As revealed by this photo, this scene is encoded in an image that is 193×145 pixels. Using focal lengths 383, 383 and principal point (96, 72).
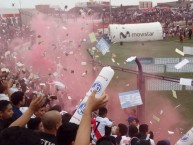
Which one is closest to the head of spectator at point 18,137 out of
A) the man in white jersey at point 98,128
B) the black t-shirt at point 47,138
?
the black t-shirt at point 47,138

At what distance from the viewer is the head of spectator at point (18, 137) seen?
2.33 m

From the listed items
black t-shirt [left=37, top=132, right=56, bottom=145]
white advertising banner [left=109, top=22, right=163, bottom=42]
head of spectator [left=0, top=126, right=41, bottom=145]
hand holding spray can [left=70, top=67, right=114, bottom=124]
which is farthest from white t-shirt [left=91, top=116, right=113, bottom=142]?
white advertising banner [left=109, top=22, right=163, bottom=42]

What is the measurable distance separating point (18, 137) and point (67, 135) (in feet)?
3.77

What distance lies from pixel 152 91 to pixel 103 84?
322 inches

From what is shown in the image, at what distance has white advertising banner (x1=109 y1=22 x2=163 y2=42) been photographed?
35.3 metres

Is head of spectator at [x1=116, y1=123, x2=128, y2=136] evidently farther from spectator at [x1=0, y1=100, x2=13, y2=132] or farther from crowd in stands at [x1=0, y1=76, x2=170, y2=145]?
spectator at [x1=0, y1=100, x2=13, y2=132]

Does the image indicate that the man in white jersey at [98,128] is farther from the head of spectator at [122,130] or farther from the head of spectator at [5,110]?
the head of spectator at [5,110]

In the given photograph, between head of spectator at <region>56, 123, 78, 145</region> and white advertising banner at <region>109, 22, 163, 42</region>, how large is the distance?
1256 inches

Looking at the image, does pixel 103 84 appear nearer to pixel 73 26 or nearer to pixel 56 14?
pixel 73 26

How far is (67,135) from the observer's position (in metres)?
3.46

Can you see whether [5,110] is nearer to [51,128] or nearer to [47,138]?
[51,128]

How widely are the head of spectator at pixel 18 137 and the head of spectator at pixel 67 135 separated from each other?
1070 millimetres

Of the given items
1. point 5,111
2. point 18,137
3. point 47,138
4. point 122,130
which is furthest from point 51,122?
point 122,130

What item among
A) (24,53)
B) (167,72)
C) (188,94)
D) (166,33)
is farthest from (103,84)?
(166,33)
